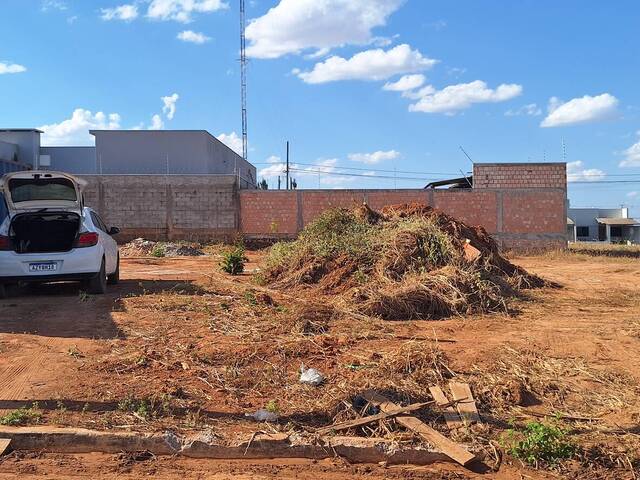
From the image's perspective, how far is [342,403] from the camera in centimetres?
483

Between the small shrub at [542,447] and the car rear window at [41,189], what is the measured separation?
8.61m

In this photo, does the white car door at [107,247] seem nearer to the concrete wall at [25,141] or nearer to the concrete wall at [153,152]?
the concrete wall at [153,152]

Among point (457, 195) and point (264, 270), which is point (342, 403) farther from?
point (457, 195)

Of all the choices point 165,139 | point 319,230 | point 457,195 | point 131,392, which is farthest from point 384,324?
point 165,139

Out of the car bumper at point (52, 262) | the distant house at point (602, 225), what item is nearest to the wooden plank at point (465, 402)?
the car bumper at point (52, 262)

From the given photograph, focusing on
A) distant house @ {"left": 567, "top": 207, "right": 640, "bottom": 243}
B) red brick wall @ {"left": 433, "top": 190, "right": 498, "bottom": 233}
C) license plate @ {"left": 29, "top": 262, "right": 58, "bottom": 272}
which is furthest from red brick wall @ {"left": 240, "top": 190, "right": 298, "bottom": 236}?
distant house @ {"left": 567, "top": 207, "right": 640, "bottom": 243}

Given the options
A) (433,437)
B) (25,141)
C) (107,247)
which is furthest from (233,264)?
(25,141)

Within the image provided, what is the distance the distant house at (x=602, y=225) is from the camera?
57.1m

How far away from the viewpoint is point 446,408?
15.6 feet

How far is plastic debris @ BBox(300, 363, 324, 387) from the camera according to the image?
542 centimetres

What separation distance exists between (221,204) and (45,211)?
15.8 metres

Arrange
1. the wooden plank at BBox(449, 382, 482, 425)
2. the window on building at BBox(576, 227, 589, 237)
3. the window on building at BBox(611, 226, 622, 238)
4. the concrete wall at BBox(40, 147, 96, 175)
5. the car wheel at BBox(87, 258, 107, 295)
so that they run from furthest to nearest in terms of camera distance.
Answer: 1. the window on building at BBox(576, 227, 589, 237)
2. the window on building at BBox(611, 226, 622, 238)
3. the concrete wall at BBox(40, 147, 96, 175)
4. the car wheel at BBox(87, 258, 107, 295)
5. the wooden plank at BBox(449, 382, 482, 425)

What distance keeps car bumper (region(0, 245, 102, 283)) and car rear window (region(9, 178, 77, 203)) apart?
1.18m

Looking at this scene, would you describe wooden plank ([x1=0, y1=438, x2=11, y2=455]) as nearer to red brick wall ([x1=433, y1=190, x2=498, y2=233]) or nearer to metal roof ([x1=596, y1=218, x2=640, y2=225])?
red brick wall ([x1=433, y1=190, x2=498, y2=233])
